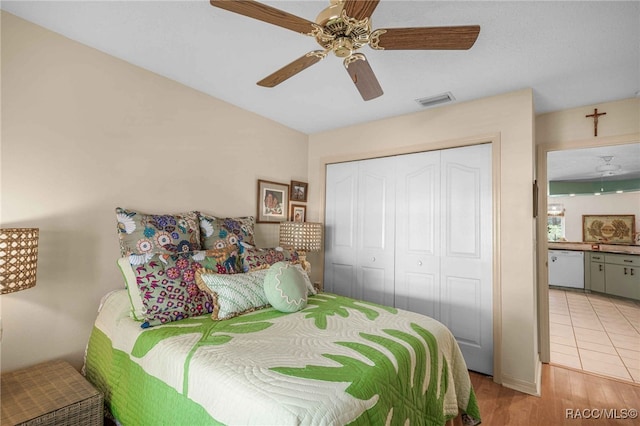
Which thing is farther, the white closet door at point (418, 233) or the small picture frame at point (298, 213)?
the small picture frame at point (298, 213)

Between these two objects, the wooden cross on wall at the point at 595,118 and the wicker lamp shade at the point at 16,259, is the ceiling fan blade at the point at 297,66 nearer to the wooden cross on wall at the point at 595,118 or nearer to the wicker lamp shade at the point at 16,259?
the wicker lamp shade at the point at 16,259

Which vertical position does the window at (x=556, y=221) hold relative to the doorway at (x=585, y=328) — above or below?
above

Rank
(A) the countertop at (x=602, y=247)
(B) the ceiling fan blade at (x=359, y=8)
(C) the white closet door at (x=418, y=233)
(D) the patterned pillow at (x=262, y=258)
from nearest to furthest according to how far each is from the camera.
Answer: (B) the ceiling fan blade at (x=359, y=8) < (D) the patterned pillow at (x=262, y=258) < (C) the white closet door at (x=418, y=233) < (A) the countertop at (x=602, y=247)

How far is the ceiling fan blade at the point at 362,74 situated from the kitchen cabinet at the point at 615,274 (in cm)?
624

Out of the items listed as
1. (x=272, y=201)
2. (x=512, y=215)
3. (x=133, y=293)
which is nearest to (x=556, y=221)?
(x=512, y=215)

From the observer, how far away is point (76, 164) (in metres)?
1.90

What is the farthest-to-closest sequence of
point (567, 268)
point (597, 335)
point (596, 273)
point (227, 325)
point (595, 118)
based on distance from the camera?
1. point (567, 268)
2. point (596, 273)
3. point (597, 335)
4. point (595, 118)
5. point (227, 325)

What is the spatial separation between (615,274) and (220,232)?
689 centimetres

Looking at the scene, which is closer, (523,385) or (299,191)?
(523,385)

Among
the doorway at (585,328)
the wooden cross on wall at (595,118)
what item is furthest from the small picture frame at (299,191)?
the wooden cross on wall at (595,118)

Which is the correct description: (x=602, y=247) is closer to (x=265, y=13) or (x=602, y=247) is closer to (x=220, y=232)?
(x=220, y=232)

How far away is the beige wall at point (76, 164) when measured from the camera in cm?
167

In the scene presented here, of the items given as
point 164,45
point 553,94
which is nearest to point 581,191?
point 553,94

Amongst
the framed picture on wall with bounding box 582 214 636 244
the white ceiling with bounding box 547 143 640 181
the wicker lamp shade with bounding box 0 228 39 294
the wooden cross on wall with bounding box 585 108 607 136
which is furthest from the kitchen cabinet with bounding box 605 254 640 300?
the wicker lamp shade with bounding box 0 228 39 294
